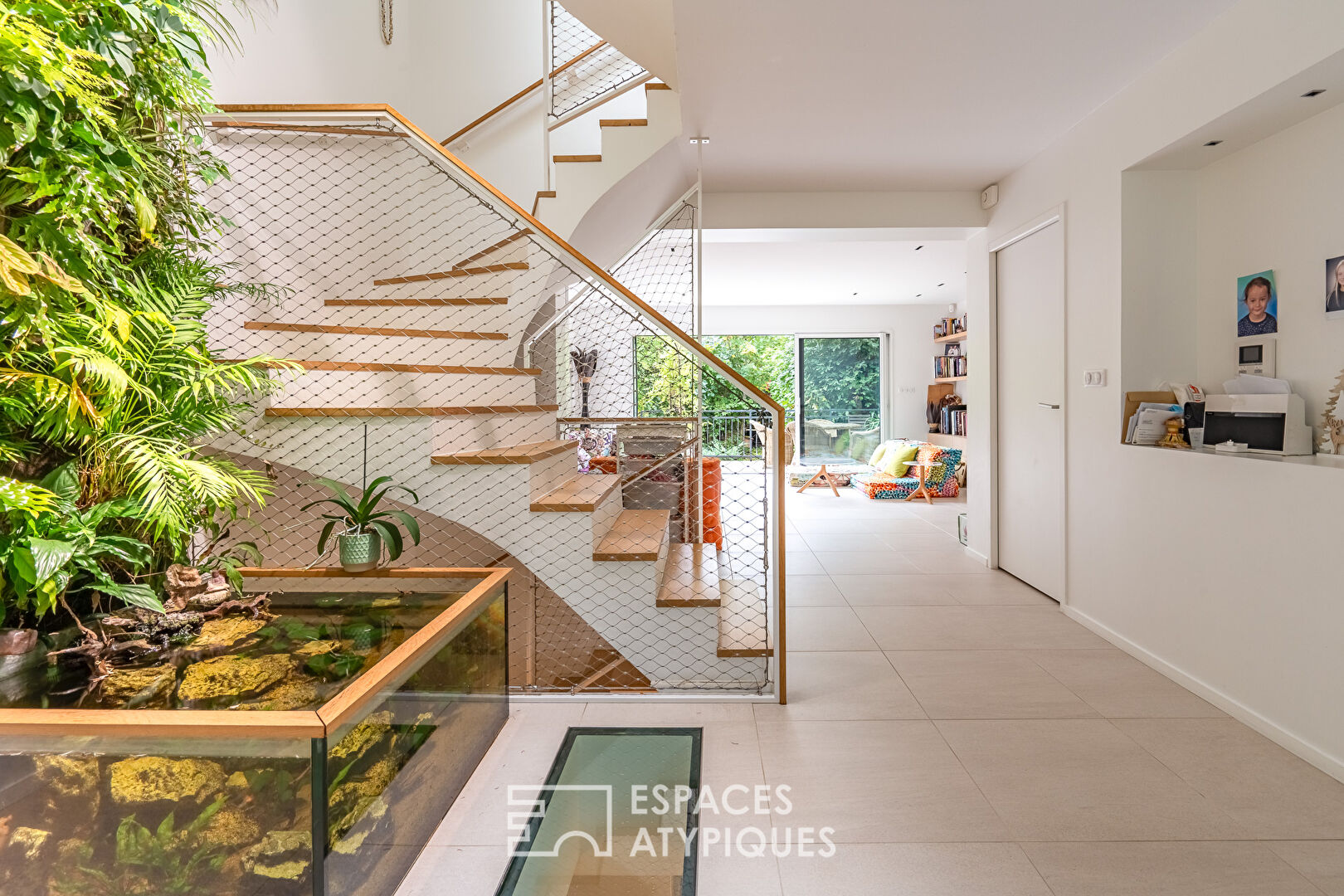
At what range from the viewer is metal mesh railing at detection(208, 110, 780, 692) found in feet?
8.23

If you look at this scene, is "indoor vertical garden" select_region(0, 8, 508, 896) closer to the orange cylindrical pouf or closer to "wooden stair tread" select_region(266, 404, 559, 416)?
"wooden stair tread" select_region(266, 404, 559, 416)

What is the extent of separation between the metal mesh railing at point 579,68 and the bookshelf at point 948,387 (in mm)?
5823

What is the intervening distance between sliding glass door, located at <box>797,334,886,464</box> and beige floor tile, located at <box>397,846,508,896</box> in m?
8.91

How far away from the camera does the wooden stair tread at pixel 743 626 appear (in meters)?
2.63

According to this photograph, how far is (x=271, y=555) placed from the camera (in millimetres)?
2955

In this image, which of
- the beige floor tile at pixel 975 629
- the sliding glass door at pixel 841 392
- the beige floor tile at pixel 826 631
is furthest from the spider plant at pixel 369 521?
the sliding glass door at pixel 841 392

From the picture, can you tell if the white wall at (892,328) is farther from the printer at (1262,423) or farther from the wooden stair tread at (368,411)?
the wooden stair tread at (368,411)

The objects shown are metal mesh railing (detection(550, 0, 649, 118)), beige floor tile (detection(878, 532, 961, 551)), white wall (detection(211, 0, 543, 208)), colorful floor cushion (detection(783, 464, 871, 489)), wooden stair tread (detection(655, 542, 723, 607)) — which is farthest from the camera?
colorful floor cushion (detection(783, 464, 871, 489))

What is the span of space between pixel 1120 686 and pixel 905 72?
2.60m

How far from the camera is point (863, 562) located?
189 inches

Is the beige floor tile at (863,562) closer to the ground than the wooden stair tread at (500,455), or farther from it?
closer to the ground

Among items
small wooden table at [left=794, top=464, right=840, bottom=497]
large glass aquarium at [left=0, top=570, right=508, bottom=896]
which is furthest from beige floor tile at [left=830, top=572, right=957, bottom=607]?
small wooden table at [left=794, top=464, right=840, bottom=497]

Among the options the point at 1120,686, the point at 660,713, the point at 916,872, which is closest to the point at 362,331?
the point at 660,713

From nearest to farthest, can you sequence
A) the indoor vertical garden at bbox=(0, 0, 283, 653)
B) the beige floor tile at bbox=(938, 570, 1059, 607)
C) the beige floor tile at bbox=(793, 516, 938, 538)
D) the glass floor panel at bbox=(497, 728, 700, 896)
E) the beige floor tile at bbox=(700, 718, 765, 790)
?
1. the indoor vertical garden at bbox=(0, 0, 283, 653)
2. the glass floor panel at bbox=(497, 728, 700, 896)
3. the beige floor tile at bbox=(700, 718, 765, 790)
4. the beige floor tile at bbox=(938, 570, 1059, 607)
5. the beige floor tile at bbox=(793, 516, 938, 538)
